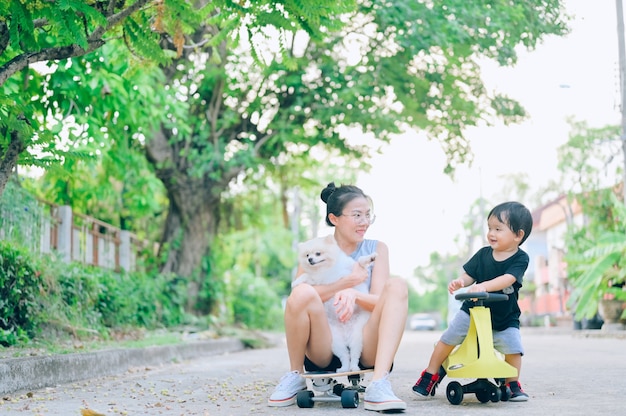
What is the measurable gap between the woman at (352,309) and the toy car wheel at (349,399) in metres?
0.15

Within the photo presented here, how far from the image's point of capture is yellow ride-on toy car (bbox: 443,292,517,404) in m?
4.95

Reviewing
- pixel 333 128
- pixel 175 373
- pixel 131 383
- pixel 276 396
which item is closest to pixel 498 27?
pixel 333 128

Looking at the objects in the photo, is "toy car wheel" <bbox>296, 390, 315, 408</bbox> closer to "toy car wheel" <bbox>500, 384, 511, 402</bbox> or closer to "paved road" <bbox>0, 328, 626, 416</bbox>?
"paved road" <bbox>0, 328, 626, 416</bbox>

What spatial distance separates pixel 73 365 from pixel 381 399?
3.99 meters

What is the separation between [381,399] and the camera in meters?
4.59

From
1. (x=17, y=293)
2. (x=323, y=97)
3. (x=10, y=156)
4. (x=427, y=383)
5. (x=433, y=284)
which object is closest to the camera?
(x=427, y=383)

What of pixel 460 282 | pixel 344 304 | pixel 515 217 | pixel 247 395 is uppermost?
pixel 515 217

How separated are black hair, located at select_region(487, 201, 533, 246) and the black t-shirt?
16 centimetres

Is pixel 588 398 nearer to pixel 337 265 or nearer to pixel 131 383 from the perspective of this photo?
pixel 337 265

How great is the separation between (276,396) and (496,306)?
1480 mm

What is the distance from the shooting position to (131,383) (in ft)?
24.8

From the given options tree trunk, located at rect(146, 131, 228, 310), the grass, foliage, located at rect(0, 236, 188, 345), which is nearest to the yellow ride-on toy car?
the grass

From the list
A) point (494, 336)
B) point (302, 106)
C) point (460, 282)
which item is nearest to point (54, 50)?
point (460, 282)

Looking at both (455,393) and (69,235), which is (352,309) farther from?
(69,235)
